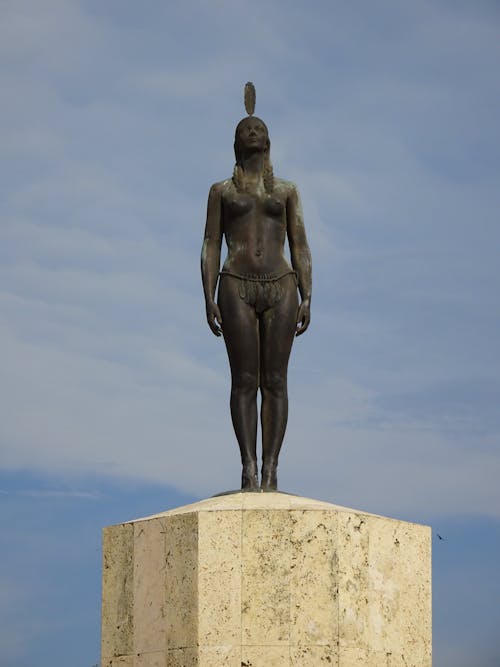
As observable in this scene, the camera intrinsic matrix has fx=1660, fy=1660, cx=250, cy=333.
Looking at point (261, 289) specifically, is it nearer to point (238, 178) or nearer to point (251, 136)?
point (238, 178)

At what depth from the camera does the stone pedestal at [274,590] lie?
50.9 feet

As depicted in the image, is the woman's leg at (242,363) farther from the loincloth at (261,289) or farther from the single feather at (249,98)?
the single feather at (249,98)

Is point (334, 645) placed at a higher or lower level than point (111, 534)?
lower

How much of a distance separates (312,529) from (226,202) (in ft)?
12.2

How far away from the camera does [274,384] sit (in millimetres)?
17219

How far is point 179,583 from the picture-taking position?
15.9m

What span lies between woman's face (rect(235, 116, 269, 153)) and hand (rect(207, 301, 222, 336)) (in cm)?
169

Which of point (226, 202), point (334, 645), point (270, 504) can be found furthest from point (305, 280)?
point (334, 645)

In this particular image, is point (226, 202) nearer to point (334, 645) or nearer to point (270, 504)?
point (270, 504)

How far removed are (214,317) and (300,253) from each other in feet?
3.76

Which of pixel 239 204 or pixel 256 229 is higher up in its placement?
pixel 239 204

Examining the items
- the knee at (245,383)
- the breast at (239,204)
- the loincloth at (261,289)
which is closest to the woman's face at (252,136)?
the breast at (239,204)

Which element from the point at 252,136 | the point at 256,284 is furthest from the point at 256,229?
the point at 252,136

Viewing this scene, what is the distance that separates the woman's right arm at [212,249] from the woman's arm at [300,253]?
739mm
